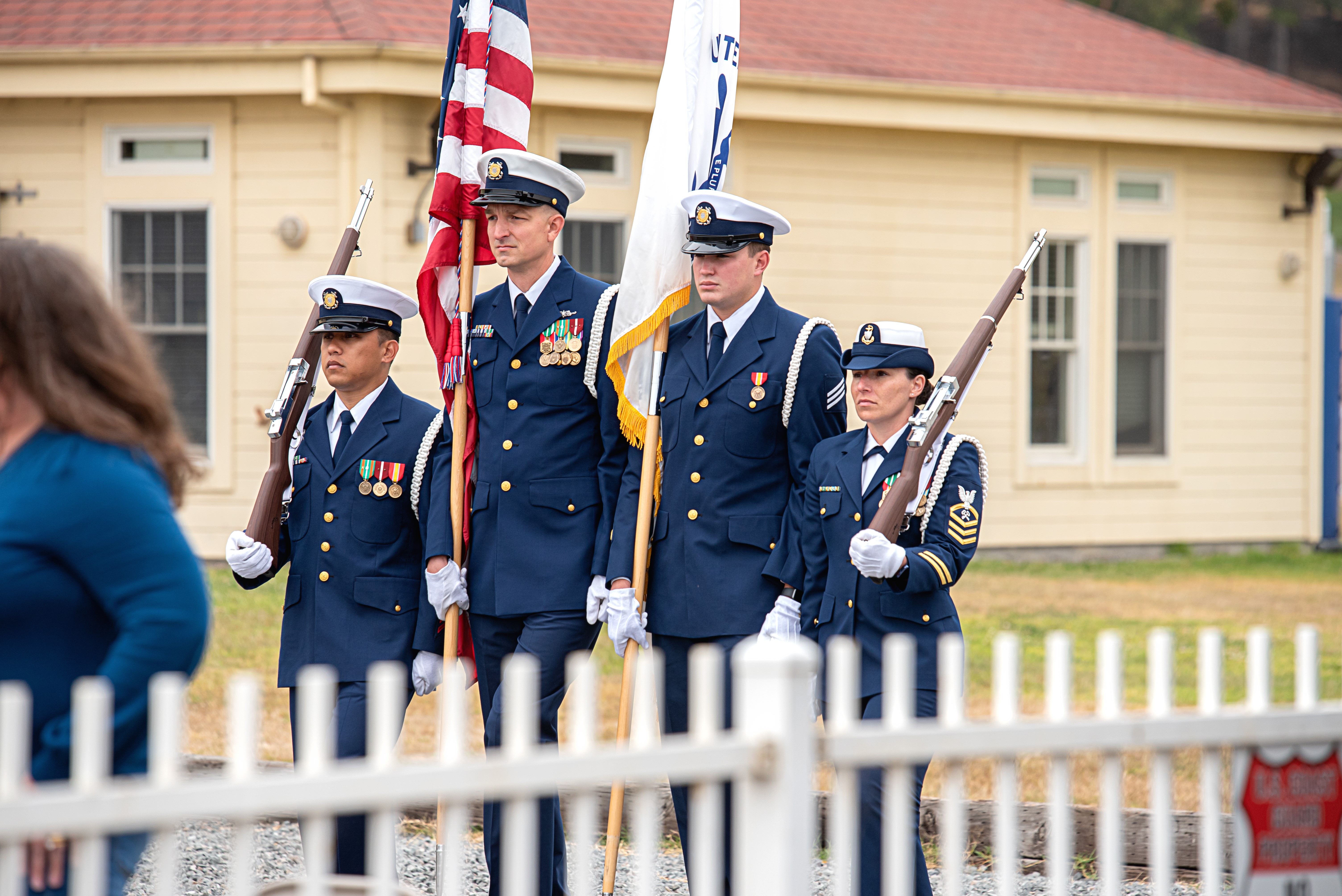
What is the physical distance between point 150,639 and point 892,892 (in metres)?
1.33

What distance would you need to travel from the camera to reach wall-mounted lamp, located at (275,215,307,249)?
12.0 meters

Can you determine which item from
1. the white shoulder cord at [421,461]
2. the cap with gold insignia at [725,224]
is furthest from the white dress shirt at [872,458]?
the white shoulder cord at [421,461]

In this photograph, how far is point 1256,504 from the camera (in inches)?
605

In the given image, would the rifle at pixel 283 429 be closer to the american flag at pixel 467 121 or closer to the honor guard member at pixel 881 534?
the american flag at pixel 467 121

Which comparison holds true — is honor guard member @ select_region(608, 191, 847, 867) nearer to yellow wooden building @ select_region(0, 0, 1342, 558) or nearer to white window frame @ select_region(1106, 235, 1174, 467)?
yellow wooden building @ select_region(0, 0, 1342, 558)

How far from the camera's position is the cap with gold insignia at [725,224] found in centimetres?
471

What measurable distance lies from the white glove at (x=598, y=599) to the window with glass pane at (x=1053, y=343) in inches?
403

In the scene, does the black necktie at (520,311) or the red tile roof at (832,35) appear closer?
the black necktie at (520,311)

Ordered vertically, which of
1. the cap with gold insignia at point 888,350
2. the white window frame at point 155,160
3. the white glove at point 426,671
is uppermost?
the white window frame at point 155,160

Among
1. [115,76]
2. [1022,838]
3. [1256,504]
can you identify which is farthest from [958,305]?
[1022,838]

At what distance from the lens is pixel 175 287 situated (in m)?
12.4

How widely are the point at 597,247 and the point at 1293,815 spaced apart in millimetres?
10333

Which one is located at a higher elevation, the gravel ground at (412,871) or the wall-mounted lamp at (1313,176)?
the wall-mounted lamp at (1313,176)

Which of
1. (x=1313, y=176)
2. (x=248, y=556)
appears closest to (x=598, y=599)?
(x=248, y=556)
